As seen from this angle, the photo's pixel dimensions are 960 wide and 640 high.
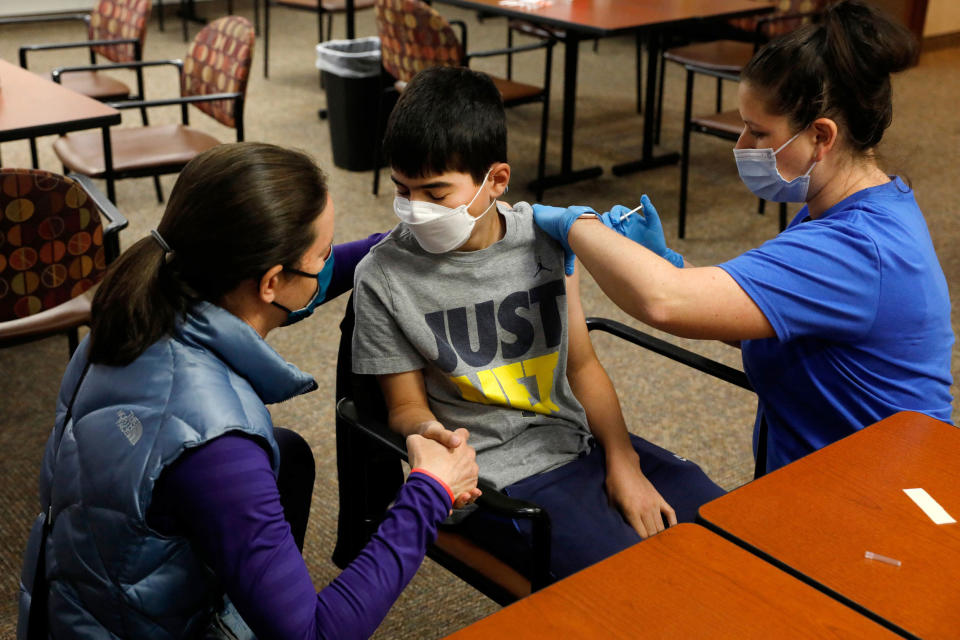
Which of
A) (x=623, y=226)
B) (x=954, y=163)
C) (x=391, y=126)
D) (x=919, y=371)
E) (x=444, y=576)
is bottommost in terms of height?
(x=444, y=576)

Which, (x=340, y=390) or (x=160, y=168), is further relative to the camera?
(x=160, y=168)

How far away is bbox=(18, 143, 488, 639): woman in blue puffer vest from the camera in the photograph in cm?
103

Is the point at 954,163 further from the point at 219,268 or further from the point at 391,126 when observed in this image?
the point at 219,268

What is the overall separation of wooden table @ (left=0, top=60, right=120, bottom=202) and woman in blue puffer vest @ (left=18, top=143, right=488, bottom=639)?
1.49 metres

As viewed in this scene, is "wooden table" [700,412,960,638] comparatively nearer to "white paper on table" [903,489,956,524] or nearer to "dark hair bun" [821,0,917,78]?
"white paper on table" [903,489,956,524]

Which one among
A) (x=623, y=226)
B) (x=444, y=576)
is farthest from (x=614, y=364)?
(x=623, y=226)

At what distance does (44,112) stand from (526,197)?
2.07 meters

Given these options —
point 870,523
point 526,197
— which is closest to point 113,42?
point 526,197

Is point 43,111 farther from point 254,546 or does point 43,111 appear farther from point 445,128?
point 254,546

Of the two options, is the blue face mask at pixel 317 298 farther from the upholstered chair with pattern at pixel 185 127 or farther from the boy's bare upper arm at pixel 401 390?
the upholstered chair with pattern at pixel 185 127

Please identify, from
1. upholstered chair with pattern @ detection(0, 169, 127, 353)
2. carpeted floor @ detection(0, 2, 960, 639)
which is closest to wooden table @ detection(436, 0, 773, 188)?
carpeted floor @ detection(0, 2, 960, 639)

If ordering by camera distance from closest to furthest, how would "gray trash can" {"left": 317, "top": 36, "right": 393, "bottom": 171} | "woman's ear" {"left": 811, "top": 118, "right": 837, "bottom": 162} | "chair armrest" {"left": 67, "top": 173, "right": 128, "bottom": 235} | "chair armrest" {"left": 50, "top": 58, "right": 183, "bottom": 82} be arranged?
"woman's ear" {"left": 811, "top": 118, "right": 837, "bottom": 162}
"chair armrest" {"left": 67, "top": 173, "right": 128, "bottom": 235}
"chair armrest" {"left": 50, "top": 58, "right": 183, "bottom": 82}
"gray trash can" {"left": 317, "top": 36, "right": 393, "bottom": 171}

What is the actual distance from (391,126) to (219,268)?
1.35 ft

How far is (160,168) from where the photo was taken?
10.3ft
